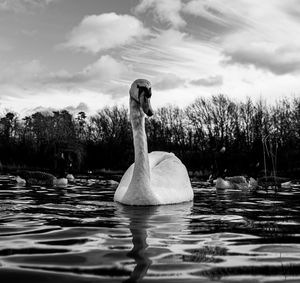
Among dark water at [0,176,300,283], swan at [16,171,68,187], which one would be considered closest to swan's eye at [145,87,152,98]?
dark water at [0,176,300,283]

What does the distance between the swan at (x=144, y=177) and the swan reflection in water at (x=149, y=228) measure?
0.21 metres

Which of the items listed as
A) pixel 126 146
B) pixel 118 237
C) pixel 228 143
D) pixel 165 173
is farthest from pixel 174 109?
pixel 118 237

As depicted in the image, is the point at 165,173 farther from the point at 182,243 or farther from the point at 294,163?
the point at 294,163

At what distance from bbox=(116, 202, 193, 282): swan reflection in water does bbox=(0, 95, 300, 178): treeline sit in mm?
39455

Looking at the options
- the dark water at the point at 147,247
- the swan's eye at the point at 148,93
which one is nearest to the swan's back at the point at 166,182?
the swan's eye at the point at 148,93

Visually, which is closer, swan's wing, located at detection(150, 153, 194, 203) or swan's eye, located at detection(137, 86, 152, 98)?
swan's eye, located at detection(137, 86, 152, 98)

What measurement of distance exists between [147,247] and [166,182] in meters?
5.21

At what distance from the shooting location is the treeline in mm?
51281

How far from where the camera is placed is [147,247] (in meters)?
3.81

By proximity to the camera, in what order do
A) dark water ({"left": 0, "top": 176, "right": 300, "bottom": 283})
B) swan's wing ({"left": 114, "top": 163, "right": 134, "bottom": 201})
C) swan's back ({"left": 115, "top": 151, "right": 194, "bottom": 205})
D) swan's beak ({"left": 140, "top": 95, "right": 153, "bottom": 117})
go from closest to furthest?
1. dark water ({"left": 0, "top": 176, "right": 300, "bottom": 283})
2. swan's beak ({"left": 140, "top": 95, "right": 153, "bottom": 117})
3. swan's back ({"left": 115, "top": 151, "right": 194, "bottom": 205})
4. swan's wing ({"left": 114, "top": 163, "right": 134, "bottom": 201})

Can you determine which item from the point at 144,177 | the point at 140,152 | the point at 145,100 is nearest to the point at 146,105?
the point at 145,100

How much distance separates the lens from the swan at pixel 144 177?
785 cm

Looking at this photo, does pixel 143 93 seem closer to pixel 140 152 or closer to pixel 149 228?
pixel 140 152

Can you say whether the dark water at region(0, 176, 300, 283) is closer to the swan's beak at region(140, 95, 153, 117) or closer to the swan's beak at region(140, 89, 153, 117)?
the swan's beak at region(140, 95, 153, 117)
